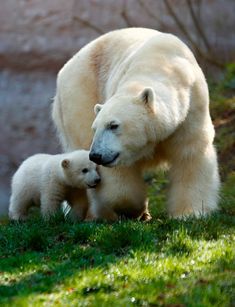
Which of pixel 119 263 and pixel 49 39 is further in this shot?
pixel 49 39

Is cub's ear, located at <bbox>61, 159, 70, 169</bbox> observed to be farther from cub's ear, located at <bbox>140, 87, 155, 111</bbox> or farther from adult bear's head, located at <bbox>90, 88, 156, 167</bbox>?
cub's ear, located at <bbox>140, 87, 155, 111</bbox>

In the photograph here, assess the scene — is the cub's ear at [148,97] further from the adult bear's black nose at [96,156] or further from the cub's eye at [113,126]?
the adult bear's black nose at [96,156]

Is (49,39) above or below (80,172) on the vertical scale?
below

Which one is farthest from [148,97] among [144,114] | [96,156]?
[96,156]

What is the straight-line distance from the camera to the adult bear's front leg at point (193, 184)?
26.5 feet

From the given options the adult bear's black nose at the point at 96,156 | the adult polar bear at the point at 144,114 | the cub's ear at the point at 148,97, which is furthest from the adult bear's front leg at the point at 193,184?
the adult bear's black nose at the point at 96,156

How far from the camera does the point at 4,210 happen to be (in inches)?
590

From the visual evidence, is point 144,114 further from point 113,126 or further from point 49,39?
point 49,39

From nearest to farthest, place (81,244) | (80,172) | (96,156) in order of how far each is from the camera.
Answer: (81,244)
(96,156)
(80,172)

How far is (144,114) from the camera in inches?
287

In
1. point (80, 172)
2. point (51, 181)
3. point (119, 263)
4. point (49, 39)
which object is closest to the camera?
point (119, 263)

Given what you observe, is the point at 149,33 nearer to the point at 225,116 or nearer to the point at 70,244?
the point at 70,244

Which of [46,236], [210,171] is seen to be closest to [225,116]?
[210,171]

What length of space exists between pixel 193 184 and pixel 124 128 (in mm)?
1163
